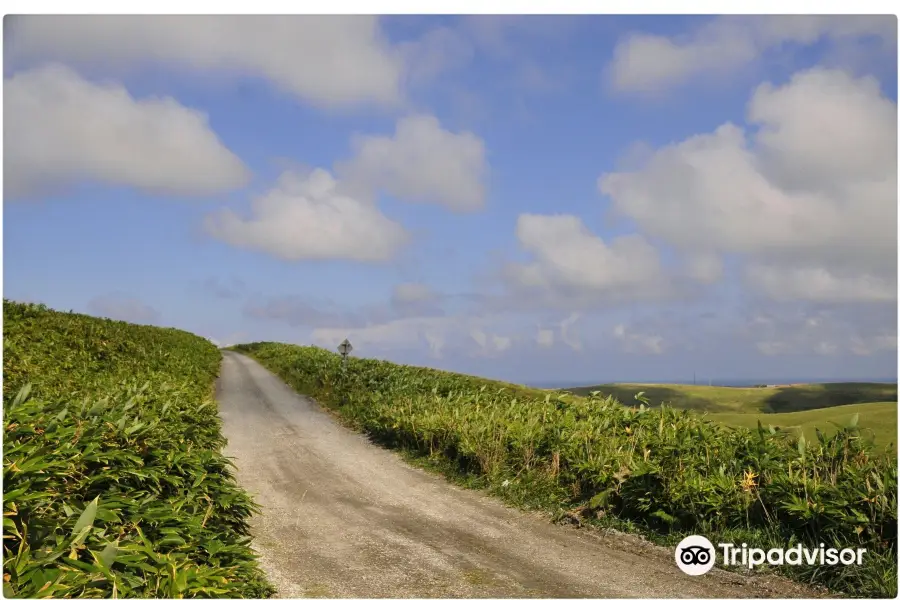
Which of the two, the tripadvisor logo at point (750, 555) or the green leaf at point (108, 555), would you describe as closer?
the green leaf at point (108, 555)

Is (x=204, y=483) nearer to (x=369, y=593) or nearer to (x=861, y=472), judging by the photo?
(x=369, y=593)

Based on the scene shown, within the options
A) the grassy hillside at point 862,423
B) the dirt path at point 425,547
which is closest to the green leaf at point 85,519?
the dirt path at point 425,547

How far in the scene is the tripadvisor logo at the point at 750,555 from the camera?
703 cm

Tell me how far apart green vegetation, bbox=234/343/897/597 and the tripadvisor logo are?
111 millimetres

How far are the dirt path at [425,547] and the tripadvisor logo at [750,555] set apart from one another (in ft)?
0.60

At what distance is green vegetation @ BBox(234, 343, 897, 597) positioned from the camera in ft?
23.3

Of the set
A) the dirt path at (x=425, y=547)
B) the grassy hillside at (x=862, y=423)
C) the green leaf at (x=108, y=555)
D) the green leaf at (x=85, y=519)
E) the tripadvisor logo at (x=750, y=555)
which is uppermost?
the grassy hillside at (x=862, y=423)

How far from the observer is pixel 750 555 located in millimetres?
7609

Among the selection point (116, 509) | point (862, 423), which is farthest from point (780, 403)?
point (116, 509)

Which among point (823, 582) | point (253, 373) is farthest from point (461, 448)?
point (253, 373)

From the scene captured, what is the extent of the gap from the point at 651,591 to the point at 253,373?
126 ft

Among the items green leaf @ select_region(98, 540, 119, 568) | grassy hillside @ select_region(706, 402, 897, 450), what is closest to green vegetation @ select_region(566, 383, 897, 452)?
grassy hillside @ select_region(706, 402, 897, 450)

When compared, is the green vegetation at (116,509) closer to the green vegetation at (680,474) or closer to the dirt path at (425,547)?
the dirt path at (425,547)

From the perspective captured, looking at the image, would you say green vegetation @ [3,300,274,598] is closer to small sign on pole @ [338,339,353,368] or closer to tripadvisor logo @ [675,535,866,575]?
tripadvisor logo @ [675,535,866,575]
